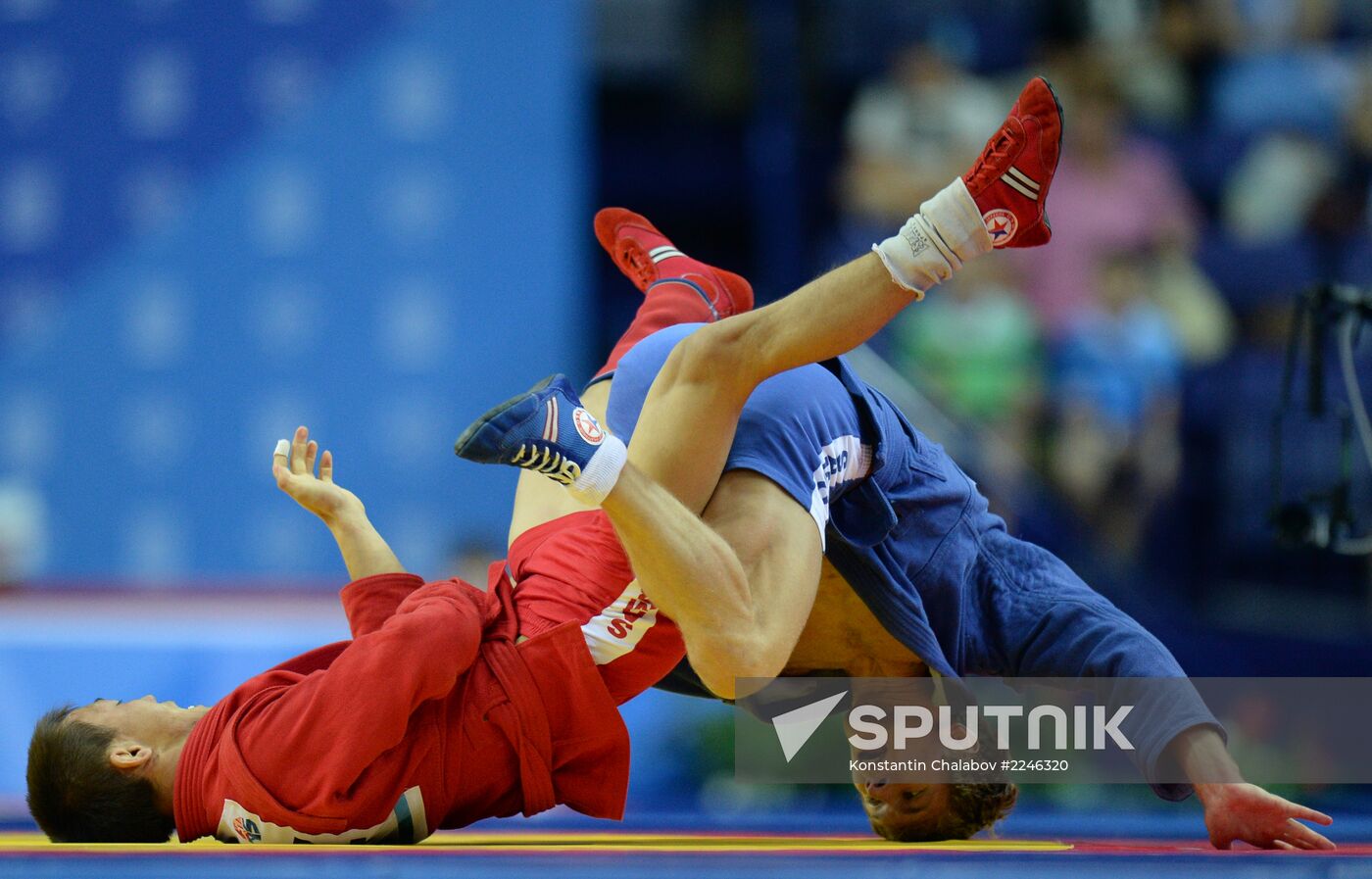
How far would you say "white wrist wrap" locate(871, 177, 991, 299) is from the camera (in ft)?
8.80

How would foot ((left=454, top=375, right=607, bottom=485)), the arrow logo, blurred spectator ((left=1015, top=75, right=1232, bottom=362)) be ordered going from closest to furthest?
foot ((left=454, top=375, right=607, bottom=485)) → the arrow logo → blurred spectator ((left=1015, top=75, right=1232, bottom=362))

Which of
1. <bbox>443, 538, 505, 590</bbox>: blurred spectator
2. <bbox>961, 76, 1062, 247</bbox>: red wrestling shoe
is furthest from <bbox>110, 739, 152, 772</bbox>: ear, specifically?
<bbox>443, 538, 505, 590</bbox>: blurred spectator

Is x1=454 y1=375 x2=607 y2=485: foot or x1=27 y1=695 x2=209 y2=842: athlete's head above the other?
x1=454 y1=375 x2=607 y2=485: foot

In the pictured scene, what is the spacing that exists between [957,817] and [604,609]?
0.76 meters

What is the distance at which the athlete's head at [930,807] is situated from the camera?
2.87 m

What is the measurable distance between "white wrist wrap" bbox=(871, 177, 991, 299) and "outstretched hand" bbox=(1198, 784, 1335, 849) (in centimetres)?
95

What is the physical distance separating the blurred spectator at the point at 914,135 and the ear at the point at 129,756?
3.79 metres

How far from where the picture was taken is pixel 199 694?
4.39m

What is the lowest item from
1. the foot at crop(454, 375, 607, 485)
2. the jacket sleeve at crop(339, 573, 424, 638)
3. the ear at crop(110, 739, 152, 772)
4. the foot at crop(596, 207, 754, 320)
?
the ear at crop(110, 739, 152, 772)

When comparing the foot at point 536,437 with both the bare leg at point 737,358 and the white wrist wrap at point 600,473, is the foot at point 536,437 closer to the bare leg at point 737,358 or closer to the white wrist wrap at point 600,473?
the white wrist wrap at point 600,473

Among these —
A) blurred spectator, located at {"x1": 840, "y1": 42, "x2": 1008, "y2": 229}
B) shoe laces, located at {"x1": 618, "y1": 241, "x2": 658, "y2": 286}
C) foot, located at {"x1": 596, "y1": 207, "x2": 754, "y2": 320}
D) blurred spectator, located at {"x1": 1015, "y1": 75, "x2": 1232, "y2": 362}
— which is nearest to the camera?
foot, located at {"x1": 596, "y1": 207, "x2": 754, "y2": 320}

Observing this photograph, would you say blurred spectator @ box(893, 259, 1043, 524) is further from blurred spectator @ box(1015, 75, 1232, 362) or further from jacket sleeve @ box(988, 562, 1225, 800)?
jacket sleeve @ box(988, 562, 1225, 800)

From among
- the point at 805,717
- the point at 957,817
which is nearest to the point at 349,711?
the point at 805,717

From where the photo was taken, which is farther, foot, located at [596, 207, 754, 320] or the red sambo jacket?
foot, located at [596, 207, 754, 320]
